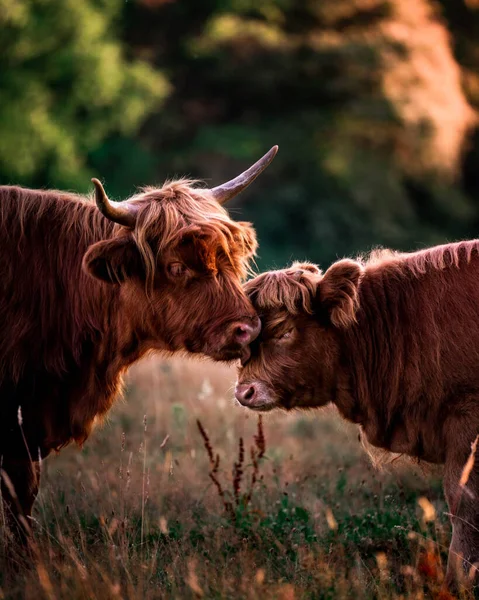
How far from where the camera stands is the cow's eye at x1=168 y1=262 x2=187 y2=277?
4.64m

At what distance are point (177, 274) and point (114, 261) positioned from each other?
35cm

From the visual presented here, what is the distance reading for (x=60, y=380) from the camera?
4.69 meters

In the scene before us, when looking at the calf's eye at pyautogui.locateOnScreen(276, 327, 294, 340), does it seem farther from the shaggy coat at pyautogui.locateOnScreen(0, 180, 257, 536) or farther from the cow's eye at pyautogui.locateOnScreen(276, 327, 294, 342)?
the shaggy coat at pyautogui.locateOnScreen(0, 180, 257, 536)

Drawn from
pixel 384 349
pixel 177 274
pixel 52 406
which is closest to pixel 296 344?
pixel 384 349

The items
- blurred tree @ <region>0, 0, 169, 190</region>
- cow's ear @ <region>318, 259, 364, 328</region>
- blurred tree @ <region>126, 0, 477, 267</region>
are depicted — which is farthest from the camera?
blurred tree @ <region>126, 0, 477, 267</region>

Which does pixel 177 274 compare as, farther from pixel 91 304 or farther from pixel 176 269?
pixel 91 304

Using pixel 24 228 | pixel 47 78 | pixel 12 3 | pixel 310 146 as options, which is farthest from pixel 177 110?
pixel 24 228

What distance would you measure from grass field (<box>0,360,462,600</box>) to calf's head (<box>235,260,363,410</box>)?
40 cm

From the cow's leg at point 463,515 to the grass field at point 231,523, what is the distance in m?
0.11

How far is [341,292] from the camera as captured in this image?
14.6 ft

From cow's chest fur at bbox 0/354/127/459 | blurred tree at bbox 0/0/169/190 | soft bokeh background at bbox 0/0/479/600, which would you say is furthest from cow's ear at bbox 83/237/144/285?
blurred tree at bbox 0/0/169/190

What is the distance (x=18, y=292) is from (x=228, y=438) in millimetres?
3355

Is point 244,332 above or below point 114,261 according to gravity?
below

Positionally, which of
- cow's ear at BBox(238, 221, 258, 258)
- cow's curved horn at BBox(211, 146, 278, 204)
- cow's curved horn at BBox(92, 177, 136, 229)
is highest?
cow's curved horn at BBox(211, 146, 278, 204)
